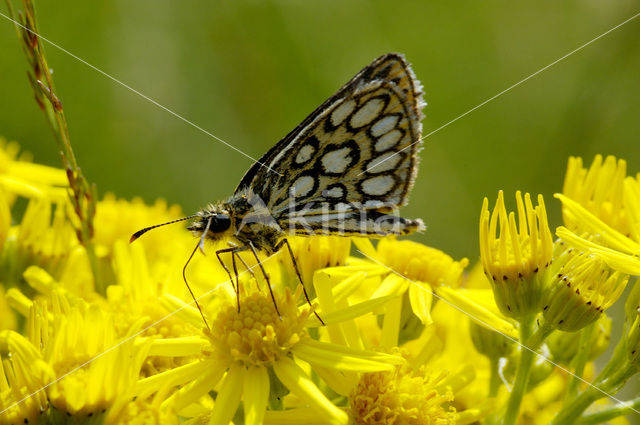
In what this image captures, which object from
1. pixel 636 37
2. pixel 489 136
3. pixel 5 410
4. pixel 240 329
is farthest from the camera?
pixel 489 136

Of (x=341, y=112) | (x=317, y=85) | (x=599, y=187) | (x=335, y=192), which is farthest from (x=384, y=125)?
(x=317, y=85)

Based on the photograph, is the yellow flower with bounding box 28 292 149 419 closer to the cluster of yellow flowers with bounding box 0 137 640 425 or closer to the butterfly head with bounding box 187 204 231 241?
the cluster of yellow flowers with bounding box 0 137 640 425

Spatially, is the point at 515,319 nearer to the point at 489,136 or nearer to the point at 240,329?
the point at 240,329

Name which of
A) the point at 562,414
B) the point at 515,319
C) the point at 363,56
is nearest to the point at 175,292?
the point at 515,319

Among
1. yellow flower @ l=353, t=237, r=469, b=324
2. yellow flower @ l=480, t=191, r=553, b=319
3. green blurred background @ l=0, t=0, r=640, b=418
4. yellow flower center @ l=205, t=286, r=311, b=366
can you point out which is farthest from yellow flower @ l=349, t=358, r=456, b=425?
green blurred background @ l=0, t=0, r=640, b=418

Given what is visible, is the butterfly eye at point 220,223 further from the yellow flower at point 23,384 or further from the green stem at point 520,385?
the green stem at point 520,385

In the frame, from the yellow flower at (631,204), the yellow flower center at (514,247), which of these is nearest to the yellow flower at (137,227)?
the yellow flower center at (514,247)
